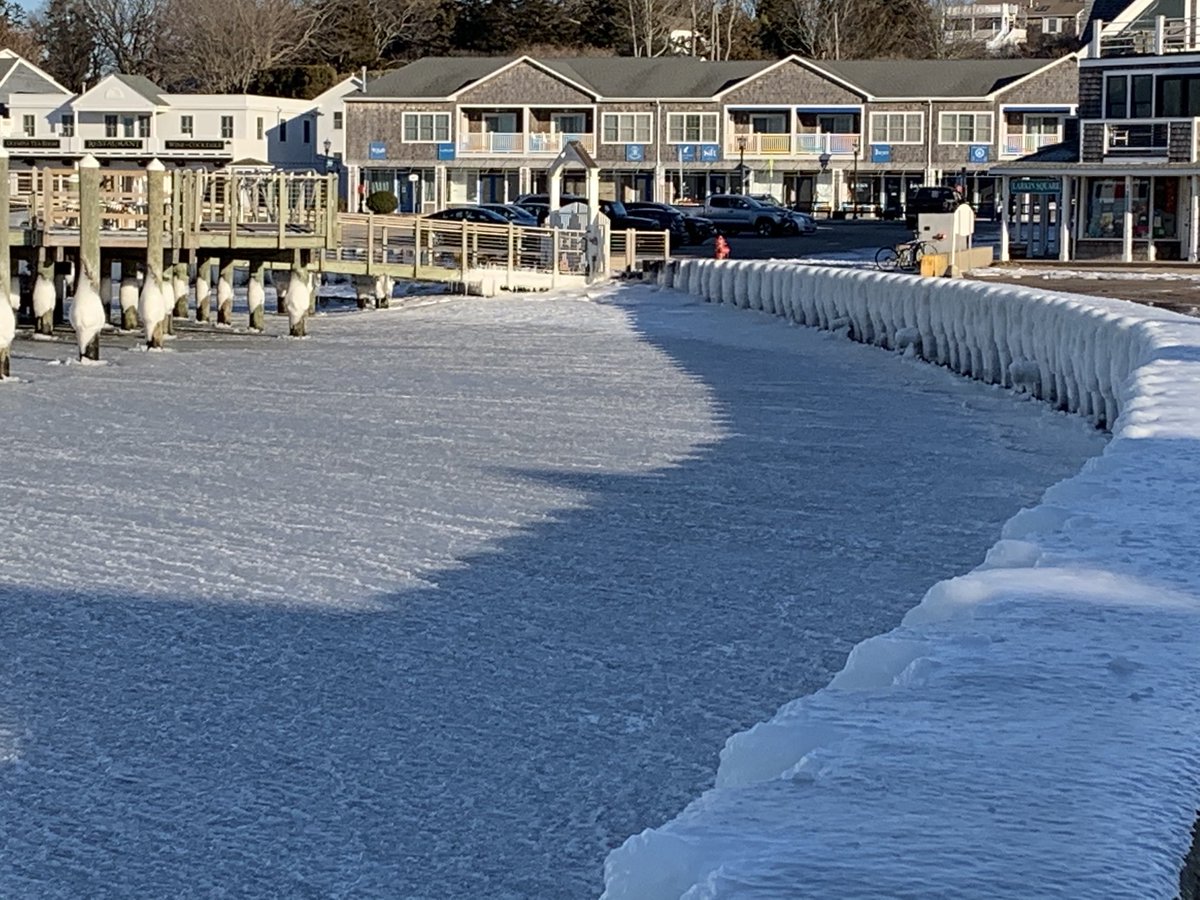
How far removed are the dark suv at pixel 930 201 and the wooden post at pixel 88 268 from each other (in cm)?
4717

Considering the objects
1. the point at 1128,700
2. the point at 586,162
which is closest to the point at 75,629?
the point at 1128,700

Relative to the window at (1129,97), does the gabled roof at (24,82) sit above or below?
above

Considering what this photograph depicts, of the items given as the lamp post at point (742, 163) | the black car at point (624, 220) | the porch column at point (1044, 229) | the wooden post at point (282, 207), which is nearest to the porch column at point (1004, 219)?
the porch column at point (1044, 229)

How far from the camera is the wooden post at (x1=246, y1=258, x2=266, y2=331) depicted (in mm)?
40156

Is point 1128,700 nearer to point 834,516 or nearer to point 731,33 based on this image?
point 834,516

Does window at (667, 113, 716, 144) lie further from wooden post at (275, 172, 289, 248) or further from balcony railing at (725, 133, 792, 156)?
wooden post at (275, 172, 289, 248)

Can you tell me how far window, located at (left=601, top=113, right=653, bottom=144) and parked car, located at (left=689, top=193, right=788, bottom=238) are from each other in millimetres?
16549

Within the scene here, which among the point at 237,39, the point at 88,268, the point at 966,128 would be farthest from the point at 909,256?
the point at 237,39

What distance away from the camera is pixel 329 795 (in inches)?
366

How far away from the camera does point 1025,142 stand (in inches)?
3659

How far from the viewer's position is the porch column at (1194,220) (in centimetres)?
5444

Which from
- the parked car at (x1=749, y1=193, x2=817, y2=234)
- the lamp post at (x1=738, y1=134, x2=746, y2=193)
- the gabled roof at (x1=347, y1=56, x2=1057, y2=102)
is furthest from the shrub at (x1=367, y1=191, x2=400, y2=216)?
the parked car at (x1=749, y1=193, x2=817, y2=234)

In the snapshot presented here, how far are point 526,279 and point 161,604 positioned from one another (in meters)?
35.6

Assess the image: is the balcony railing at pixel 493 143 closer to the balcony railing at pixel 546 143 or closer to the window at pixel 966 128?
the balcony railing at pixel 546 143
